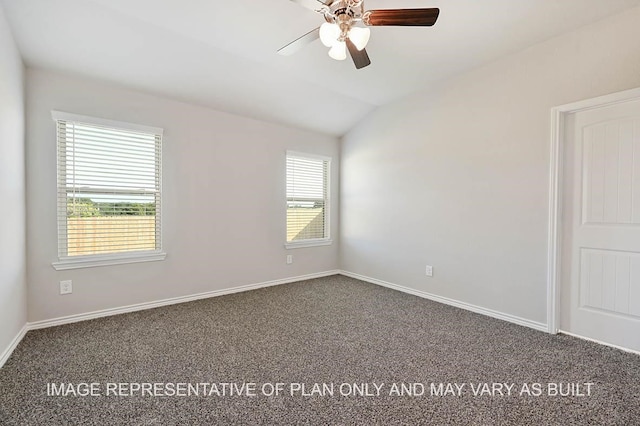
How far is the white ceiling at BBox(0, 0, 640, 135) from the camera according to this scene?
2381mm

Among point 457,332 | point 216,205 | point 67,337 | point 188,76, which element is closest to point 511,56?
point 457,332

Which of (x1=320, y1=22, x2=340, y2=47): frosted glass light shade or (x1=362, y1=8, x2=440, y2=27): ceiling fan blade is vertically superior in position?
(x1=362, y1=8, x2=440, y2=27): ceiling fan blade

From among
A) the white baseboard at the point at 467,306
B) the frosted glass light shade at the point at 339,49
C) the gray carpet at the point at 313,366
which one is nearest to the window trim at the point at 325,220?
the white baseboard at the point at 467,306

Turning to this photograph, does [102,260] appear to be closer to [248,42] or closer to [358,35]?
[248,42]

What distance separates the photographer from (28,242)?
2.79 meters

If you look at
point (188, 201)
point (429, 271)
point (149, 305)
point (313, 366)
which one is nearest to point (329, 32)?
point (313, 366)

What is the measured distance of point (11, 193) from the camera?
239 centimetres

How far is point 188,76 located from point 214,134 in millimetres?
771

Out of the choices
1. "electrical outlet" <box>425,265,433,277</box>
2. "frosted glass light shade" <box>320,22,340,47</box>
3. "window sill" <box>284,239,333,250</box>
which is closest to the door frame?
"electrical outlet" <box>425,265,433,277</box>

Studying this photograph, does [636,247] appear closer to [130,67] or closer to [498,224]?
[498,224]

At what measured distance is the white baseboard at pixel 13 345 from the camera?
2.20 metres

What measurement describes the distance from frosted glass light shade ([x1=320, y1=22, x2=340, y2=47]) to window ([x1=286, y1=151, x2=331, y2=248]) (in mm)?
2644

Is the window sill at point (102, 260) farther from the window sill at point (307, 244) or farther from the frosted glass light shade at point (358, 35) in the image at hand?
the frosted glass light shade at point (358, 35)

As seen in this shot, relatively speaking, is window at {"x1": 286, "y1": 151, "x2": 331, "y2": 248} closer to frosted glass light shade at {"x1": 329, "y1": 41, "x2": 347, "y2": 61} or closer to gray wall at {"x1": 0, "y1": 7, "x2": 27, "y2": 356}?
frosted glass light shade at {"x1": 329, "y1": 41, "x2": 347, "y2": 61}
